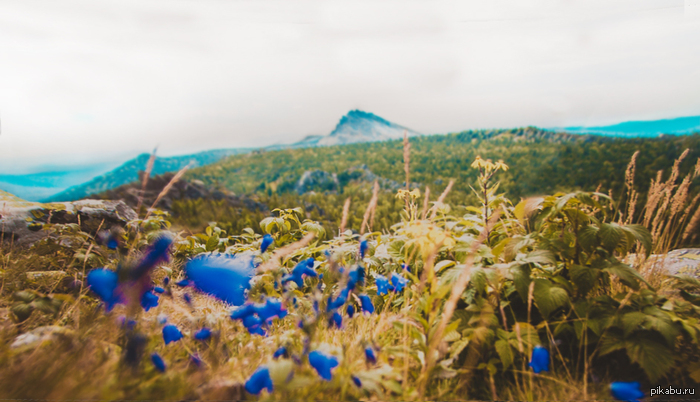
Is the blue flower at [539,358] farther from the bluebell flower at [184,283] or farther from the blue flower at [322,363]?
the bluebell flower at [184,283]

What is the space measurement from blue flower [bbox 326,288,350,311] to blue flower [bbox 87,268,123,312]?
1085 millimetres

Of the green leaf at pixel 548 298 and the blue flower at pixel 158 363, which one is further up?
the blue flower at pixel 158 363

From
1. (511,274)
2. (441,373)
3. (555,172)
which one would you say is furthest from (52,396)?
(555,172)

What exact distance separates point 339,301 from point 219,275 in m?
0.90

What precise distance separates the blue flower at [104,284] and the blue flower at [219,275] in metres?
0.48

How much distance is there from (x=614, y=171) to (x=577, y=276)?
4072 inches

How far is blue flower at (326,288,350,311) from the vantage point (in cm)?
148

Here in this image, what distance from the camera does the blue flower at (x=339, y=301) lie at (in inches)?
58.3

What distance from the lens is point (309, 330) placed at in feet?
3.93

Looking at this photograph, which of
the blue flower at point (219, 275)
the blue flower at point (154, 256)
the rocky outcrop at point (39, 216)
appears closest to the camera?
the blue flower at point (154, 256)

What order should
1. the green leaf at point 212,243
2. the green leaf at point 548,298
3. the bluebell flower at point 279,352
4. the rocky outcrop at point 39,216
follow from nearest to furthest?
the bluebell flower at point 279,352
the green leaf at point 548,298
the green leaf at point 212,243
the rocky outcrop at point 39,216

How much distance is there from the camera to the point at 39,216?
11.6 feet

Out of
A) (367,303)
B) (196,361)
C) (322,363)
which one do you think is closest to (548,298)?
(367,303)

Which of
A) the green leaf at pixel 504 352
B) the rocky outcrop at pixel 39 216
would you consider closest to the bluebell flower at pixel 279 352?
the green leaf at pixel 504 352
